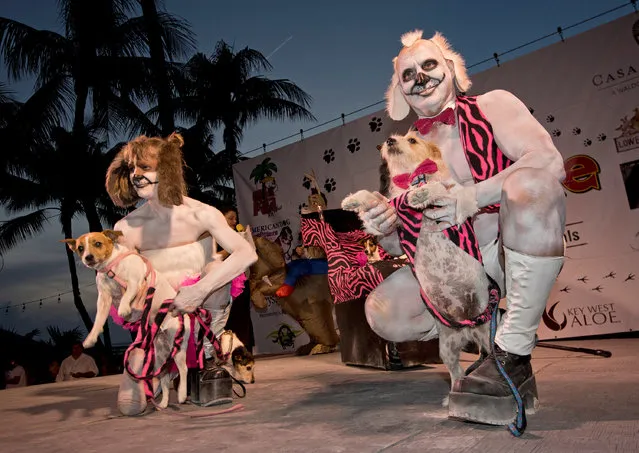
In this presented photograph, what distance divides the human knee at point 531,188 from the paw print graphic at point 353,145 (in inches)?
204

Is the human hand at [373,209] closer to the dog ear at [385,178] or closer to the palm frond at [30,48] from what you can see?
the dog ear at [385,178]

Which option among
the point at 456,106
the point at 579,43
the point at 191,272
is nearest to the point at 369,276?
the point at 191,272

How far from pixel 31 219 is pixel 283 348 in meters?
11.2

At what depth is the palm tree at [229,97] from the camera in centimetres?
1346

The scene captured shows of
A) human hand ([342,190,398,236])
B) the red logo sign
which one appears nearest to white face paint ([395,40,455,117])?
human hand ([342,190,398,236])

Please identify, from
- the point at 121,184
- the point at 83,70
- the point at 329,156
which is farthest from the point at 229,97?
the point at 121,184

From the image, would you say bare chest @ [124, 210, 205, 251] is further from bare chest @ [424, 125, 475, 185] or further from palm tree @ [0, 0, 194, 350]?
palm tree @ [0, 0, 194, 350]

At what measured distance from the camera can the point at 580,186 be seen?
490cm

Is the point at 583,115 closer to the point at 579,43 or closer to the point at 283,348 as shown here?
the point at 579,43

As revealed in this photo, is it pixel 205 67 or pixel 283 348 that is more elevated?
pixel 205 67

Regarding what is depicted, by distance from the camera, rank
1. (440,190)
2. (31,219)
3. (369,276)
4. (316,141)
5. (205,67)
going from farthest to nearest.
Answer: (31,219), (205,67), (316,141), (369,276), (440,190)

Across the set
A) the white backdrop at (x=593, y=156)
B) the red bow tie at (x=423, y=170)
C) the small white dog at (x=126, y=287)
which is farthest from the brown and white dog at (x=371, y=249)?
the red bow tie at (x=423, y=170)

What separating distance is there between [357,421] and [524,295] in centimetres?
71

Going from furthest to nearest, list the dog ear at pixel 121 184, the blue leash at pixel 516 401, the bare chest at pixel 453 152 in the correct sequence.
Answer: the dog ear at pixel 121 184, the bare chest at pixel 453 152, the blue leash at pixel 516 401
